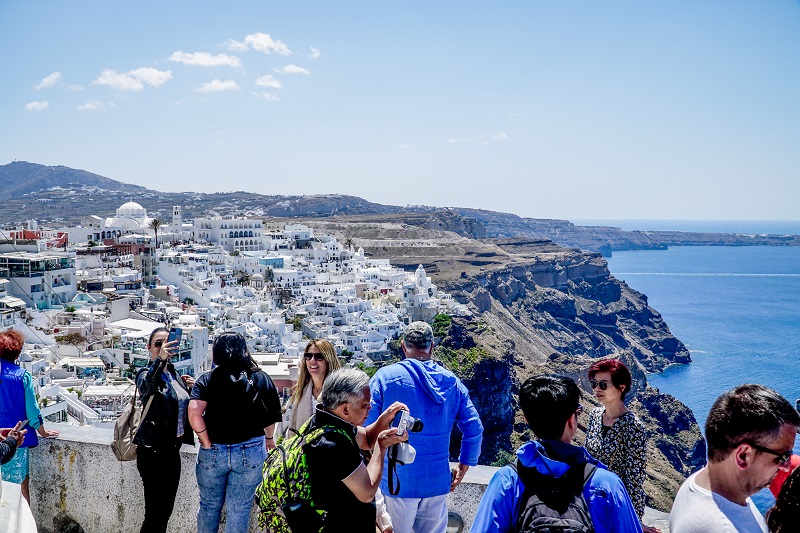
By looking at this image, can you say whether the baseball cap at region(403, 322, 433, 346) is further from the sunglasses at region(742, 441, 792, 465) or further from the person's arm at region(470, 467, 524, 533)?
the sunglasses at region(742, 441, 792, 465)

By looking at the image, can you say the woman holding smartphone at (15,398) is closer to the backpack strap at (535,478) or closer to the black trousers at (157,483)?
the black trousers at (157,483)

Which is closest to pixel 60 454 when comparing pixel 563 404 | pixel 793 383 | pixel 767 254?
pixel 563 404

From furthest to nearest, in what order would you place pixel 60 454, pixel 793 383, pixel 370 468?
pixel 793 383
pixel 60 454
pixel 370 468

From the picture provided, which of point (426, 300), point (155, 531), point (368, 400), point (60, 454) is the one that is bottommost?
point (426, 300)

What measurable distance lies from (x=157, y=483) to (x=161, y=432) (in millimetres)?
304

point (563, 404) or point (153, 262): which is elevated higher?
point (563, 404)

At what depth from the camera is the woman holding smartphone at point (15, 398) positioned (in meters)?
3.46

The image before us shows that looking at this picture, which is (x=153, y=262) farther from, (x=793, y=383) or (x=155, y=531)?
(x=793, y=383)

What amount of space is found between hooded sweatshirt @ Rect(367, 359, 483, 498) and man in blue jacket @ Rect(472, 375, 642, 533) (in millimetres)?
1036

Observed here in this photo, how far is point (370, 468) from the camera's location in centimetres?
229

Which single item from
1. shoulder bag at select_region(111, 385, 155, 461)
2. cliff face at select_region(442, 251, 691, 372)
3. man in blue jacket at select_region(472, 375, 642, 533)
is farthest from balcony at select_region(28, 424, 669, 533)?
cliff face at select_region(442, 251, 691, 372)

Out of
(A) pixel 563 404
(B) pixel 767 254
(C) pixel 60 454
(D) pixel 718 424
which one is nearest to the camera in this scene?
(D) pixel 718 424

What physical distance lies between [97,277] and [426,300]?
25.5 m

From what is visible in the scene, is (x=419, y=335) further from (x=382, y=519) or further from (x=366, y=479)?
(x=366, y=479)
